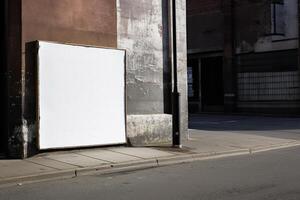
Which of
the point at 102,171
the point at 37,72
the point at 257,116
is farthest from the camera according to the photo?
the point at 257,116

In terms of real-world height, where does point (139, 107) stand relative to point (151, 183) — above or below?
above

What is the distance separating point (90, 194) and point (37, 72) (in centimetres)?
513

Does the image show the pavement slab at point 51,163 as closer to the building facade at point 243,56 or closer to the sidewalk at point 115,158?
the sidewalk at point 115,158

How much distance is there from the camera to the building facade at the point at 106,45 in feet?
45.6

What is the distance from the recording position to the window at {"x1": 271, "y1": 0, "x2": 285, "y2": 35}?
3278 centimetres

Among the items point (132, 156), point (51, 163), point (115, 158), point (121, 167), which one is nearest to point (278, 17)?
point (132, 156)

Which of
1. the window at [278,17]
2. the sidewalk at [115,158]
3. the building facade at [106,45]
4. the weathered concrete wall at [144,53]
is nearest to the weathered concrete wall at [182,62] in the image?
the building facade at [106,45]

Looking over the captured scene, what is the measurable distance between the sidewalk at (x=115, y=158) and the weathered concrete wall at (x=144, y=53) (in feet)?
4.86

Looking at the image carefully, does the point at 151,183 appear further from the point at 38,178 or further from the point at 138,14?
the point at 138,14

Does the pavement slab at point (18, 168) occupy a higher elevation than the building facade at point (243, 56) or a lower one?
lower

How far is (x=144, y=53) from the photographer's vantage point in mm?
17141

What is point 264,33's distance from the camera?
110ft

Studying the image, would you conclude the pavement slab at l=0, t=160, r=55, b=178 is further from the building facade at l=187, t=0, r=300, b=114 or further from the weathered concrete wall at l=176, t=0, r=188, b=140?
the building facade at l=187, t=0, r=300, b=114

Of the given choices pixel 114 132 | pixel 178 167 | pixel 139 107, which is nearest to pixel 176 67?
pixel 139 107
